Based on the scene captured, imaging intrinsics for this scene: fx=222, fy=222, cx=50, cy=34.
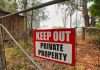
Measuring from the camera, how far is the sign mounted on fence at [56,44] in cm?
213

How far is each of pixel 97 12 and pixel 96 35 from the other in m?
0.80

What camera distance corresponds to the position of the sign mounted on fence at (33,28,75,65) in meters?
2.13

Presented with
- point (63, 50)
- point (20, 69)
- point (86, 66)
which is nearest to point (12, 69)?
point (20, 69)

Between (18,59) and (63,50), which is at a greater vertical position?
(63,50)

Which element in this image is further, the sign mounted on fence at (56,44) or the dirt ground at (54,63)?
the dirt ground at (54,63)

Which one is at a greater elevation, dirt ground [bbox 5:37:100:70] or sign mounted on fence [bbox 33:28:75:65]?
sign mounted on fence [bbox 33:28:75:65]

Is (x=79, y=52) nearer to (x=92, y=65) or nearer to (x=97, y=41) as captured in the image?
(x=97, y=41)

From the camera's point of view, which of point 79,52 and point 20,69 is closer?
point 20,69

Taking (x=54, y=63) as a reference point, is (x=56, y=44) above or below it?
above

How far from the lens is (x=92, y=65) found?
5195 mm

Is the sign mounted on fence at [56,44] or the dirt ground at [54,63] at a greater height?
the sign mounted on fence at [56,44]

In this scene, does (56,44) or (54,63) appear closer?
(56,44)

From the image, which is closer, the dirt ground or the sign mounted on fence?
the sign mounted on fence

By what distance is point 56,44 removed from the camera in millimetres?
2314
